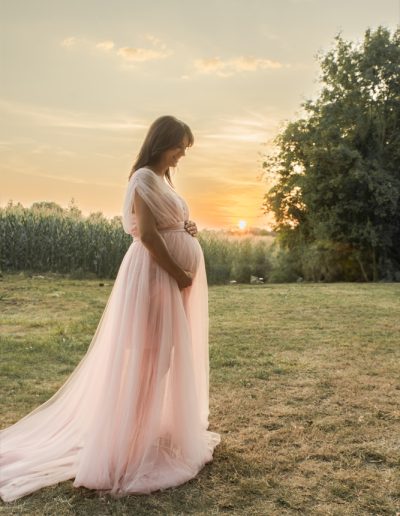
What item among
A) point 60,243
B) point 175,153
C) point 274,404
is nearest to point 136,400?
point 175,153

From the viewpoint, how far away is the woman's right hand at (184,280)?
3.85 metres

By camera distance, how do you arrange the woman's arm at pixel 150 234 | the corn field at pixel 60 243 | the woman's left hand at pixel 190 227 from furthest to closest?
the corn field at pixel 60 243 < the woman's left hand at pixel 190 227 < the woman's arm at pixel 150 234

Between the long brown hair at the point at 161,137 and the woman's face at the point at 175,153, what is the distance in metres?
0.03

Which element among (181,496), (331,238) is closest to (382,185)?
(331,238)

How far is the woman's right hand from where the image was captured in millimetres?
3853

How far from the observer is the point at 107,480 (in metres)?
3.48

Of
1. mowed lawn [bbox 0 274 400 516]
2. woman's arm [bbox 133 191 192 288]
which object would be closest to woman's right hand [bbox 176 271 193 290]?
woman's arm [bbox 133 191 192 288]

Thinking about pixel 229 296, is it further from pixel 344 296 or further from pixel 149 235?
pixel 149 235

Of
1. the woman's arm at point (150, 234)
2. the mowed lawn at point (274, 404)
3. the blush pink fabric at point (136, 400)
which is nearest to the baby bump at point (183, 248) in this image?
the blush pink fabric at point (136, 400)

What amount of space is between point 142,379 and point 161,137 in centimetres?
162

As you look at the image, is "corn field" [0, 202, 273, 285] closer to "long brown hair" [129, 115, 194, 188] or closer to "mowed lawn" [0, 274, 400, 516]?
"mowed lawn" [0, 274, 400, 516]

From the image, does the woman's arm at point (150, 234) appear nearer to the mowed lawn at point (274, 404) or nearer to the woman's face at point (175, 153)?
the woman's face at point (175, 153)

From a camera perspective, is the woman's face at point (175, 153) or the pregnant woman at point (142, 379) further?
the woman's face at point (175, 153)

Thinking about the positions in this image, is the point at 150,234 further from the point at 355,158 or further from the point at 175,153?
the point at 355,158
